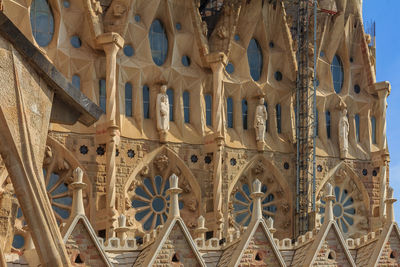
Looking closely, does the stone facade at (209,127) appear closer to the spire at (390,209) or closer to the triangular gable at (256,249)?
the triangular gable at (256,249)

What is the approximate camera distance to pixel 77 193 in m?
25.8

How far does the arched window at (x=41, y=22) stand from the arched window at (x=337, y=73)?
11.5 meters

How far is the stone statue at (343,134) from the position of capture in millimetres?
37750

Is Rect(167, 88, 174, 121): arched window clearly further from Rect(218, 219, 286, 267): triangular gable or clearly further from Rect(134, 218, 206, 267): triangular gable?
Rect(134, 218, 206, 267): triangular gable

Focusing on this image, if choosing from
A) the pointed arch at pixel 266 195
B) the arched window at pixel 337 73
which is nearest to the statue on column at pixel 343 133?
the arched window at pixel 337 73

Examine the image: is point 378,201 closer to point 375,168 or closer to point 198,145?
point 375,168

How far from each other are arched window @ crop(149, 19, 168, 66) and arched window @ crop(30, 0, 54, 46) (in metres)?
3.74

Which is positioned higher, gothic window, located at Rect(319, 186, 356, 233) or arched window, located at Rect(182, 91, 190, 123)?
arched window, located at Rect(182, 91, 190, 123)

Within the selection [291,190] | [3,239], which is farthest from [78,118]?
[291,190]

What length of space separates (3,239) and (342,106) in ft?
69.9

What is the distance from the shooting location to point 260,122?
36.3 m

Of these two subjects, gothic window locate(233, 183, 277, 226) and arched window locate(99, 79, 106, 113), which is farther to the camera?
gothic window locate(233, 183, 277, 226)

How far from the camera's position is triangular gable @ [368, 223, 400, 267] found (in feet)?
99.2

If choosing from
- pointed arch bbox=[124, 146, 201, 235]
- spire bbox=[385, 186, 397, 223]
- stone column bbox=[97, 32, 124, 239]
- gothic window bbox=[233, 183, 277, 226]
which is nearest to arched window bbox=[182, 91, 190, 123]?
pointed arch bbox=[124, 146, 201, 235]
